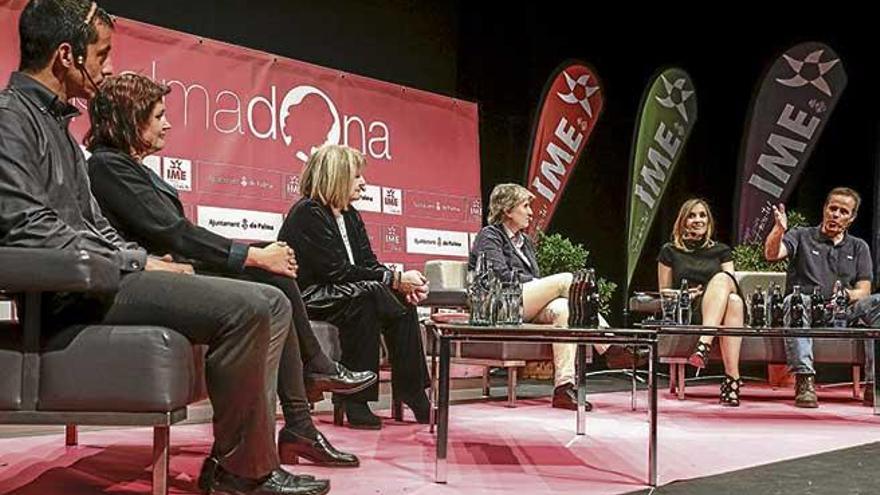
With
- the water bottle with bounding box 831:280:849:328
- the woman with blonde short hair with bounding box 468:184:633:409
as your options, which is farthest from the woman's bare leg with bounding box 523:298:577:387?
the water bottle with bounding box 831:280:849:328

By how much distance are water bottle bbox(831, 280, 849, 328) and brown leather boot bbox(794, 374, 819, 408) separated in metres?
0.45

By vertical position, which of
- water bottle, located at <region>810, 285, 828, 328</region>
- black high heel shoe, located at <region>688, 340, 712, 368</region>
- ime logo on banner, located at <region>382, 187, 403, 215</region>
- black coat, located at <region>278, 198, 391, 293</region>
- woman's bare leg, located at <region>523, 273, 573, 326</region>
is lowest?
black high heel shoe, located at <region>688, 340, 712, 368</region>

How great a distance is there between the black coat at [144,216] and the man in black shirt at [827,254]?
3.57 metres

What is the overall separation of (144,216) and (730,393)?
3671mm

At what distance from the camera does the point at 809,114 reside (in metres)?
7.52

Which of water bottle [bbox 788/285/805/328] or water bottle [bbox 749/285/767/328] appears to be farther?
water bottle [bbox 749/285/767/328]

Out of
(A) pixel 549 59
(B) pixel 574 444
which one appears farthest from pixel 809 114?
(B) pixel 574 444

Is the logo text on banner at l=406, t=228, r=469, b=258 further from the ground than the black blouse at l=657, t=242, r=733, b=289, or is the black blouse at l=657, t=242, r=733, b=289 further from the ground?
the logo text on banner at l=406, t=228, r=469, b=258

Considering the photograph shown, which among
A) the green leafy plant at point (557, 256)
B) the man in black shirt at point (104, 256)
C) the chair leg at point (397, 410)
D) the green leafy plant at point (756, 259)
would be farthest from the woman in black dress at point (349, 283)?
the green leafy plant at point (756, 259)

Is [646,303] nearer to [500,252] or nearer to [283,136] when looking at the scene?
[500,252]

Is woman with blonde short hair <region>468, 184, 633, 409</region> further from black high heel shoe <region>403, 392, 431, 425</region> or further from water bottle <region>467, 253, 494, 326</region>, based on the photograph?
water bottle <region>467, 253, 494, 326</region>

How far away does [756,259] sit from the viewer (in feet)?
23.3

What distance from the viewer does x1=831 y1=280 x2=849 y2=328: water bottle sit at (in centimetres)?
477

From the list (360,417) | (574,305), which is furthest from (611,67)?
(574,305)
